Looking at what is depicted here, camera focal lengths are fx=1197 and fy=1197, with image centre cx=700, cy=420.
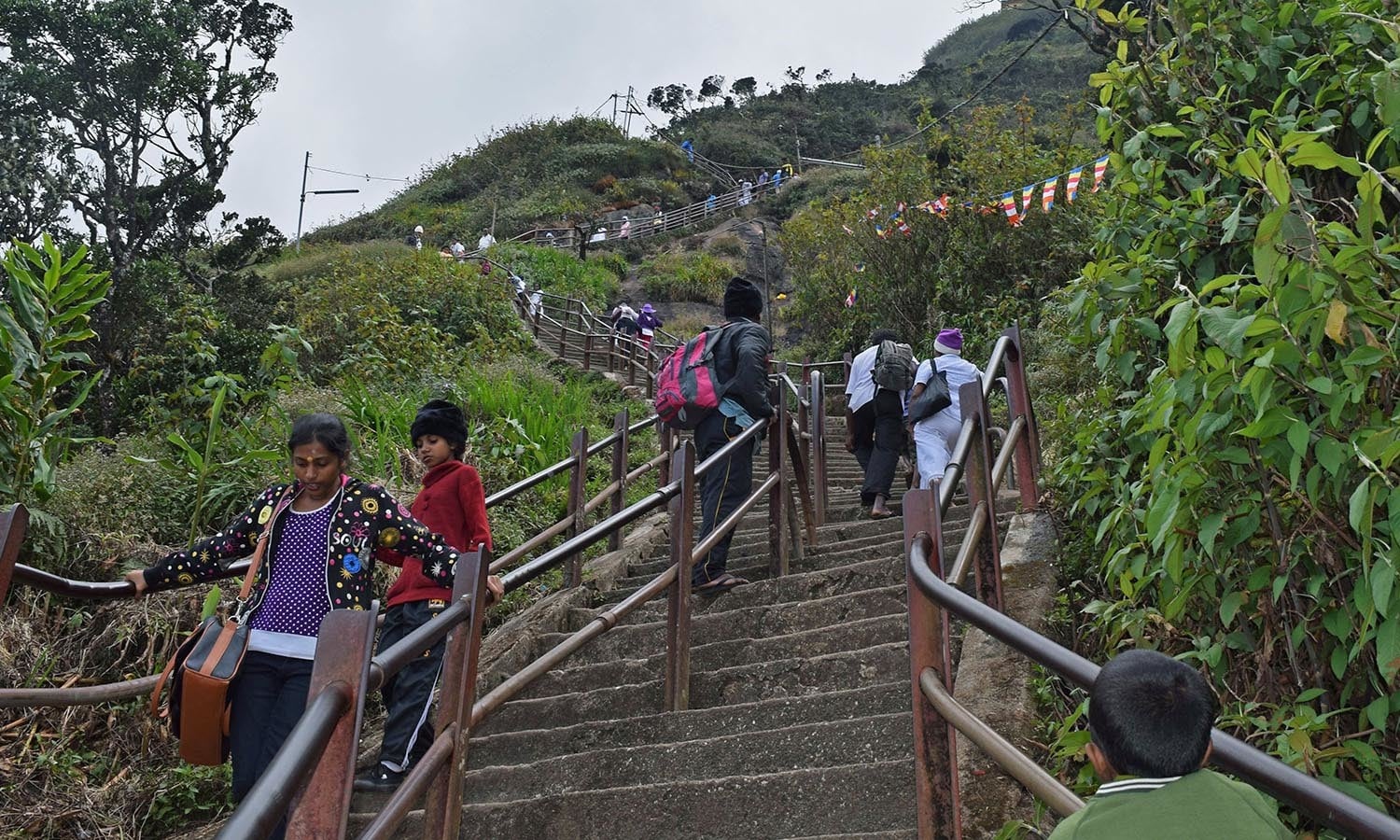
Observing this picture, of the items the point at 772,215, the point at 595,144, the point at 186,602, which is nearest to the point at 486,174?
the point at 595,144

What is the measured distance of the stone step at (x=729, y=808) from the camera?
3.49 metres

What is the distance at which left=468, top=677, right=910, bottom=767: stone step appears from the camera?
413cm

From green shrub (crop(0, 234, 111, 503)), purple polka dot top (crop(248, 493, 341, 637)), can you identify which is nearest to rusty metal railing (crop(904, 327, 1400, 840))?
purple polka dot top (crop(248, 493, 341, 637))

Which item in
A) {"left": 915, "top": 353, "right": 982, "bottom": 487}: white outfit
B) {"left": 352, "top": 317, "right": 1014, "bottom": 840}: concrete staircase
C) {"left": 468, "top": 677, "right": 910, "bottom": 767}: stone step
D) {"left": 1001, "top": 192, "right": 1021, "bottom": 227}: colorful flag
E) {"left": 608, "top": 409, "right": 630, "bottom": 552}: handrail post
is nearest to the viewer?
{"left": 352, "top": 317, "right": 1014, "bottom": 840}: concrete staircase

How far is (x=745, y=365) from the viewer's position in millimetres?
5855

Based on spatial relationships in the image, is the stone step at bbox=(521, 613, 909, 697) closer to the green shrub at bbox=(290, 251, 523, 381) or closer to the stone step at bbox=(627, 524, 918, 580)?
the stone step at bbox=(627, 524, 918, 580)

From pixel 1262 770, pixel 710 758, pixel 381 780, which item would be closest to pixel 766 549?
pixel 710 758

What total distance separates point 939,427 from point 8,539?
4896 millimetres

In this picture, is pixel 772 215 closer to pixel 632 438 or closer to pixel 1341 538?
pixel 632 438

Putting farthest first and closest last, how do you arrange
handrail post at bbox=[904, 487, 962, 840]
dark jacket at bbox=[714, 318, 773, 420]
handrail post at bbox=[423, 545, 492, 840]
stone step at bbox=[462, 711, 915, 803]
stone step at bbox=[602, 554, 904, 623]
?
dark jacket at bbox=[714, 318, 773, 420], stone step at bbox=[602, 554, 904, 623], stone step at bbox=[462, 711, 915, 803], handrail post at bbox=[423, 545, 492, 840], handrail post at bbox=[904, 487, 962, 840]

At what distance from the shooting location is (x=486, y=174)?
1806 inches

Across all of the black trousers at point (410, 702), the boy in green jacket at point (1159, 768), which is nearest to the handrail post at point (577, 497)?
the black trousers at point (410, 702)

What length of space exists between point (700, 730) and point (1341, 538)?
2.25 meters

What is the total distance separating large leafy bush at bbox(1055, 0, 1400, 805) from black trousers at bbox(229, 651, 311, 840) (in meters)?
2.36
